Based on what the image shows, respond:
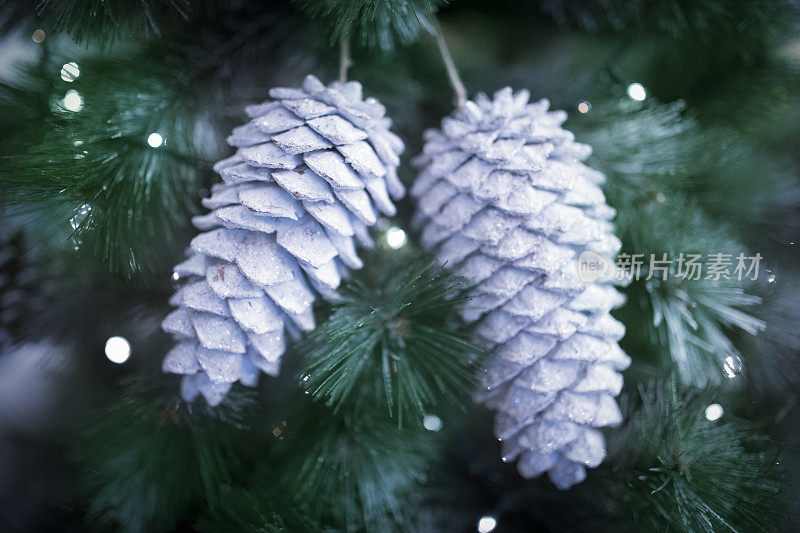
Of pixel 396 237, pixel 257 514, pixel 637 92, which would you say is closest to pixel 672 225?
pixel 637 92

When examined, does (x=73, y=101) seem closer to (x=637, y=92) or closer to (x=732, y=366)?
(x=637, y=92)

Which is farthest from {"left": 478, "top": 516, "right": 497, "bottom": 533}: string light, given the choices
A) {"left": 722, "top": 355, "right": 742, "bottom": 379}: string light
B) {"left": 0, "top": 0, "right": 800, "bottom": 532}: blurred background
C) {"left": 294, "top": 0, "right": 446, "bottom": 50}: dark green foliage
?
{"left": 294, "top": 0, "right": 446, "bottom": 50}: dark green foliage

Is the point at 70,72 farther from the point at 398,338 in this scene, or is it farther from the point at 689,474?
the point at 689,474

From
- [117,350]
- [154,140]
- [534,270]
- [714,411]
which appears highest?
[154,140]

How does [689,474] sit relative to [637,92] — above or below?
below

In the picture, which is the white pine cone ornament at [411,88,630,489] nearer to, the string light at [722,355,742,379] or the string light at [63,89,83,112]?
the string light at [722,355,742,379]

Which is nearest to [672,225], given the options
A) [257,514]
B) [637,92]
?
[637,92]

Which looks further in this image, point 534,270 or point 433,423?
point 433,423
